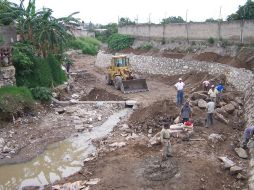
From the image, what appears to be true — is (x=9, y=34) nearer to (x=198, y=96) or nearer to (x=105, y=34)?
(x=198, y=96)

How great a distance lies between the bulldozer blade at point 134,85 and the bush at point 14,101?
6.47m

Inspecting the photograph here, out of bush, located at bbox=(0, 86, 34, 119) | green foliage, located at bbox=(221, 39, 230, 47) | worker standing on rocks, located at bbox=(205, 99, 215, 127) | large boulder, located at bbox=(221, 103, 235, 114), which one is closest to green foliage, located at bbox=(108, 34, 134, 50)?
green foliage, located at bbox=(221, 39, 230, 47)

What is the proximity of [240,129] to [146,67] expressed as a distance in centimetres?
1749

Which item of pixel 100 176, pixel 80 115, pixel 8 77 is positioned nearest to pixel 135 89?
pixel 80 115

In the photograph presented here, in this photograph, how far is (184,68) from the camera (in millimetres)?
25734

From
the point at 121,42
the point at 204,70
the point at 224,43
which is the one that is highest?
the point at 121,42

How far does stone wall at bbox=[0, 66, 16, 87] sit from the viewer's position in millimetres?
17594

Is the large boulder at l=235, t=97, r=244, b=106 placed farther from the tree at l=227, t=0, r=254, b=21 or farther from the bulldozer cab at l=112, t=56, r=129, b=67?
the tree at l=227, t=0, r=254, b=21

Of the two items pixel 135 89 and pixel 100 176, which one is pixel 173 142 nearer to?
pixel 100 176

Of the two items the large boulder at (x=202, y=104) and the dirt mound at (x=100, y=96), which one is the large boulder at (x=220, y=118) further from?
the dirt mound at (x=100, y=96)

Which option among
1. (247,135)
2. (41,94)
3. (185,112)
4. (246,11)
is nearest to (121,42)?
(246,11)

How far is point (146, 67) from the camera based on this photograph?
30.5 metres

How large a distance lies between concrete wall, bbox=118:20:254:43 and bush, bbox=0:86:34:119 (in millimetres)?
14289

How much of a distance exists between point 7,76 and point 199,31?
1610 centimetres
